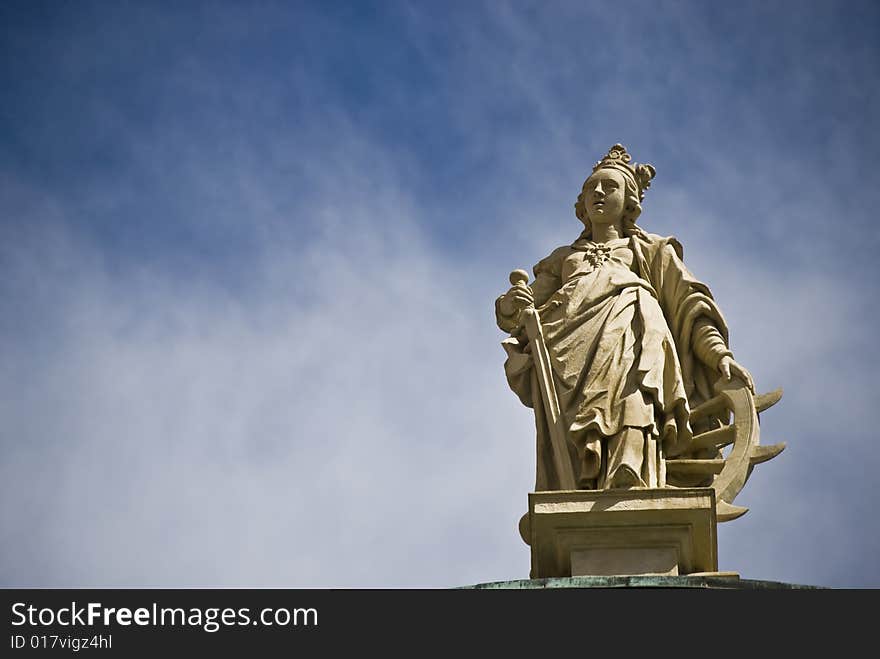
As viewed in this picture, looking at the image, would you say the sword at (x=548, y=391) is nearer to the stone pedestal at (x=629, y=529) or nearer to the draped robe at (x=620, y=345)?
the draped robe at (x=620, y=345)

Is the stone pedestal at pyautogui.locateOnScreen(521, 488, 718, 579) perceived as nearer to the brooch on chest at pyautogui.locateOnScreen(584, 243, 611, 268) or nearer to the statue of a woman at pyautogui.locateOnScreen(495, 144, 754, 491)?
the statue of a woman at pyautogui.locateOnScreen(495, 144, 754, 491)

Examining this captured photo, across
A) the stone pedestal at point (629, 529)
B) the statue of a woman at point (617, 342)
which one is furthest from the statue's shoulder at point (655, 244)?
the stone pedestal at point (629, 529)

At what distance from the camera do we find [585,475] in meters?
16.3

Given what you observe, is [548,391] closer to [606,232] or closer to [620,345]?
[620,345]

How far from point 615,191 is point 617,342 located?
2147 millimetres

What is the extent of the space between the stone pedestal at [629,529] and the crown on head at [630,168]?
163 inches

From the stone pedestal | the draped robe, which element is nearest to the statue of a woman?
the draped robe

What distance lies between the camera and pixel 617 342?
16.9 m

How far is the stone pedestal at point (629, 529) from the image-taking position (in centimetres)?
1575

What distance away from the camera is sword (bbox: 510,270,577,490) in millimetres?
16609

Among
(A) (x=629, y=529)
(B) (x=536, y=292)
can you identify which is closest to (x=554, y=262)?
(B) (x=536, y=292)
